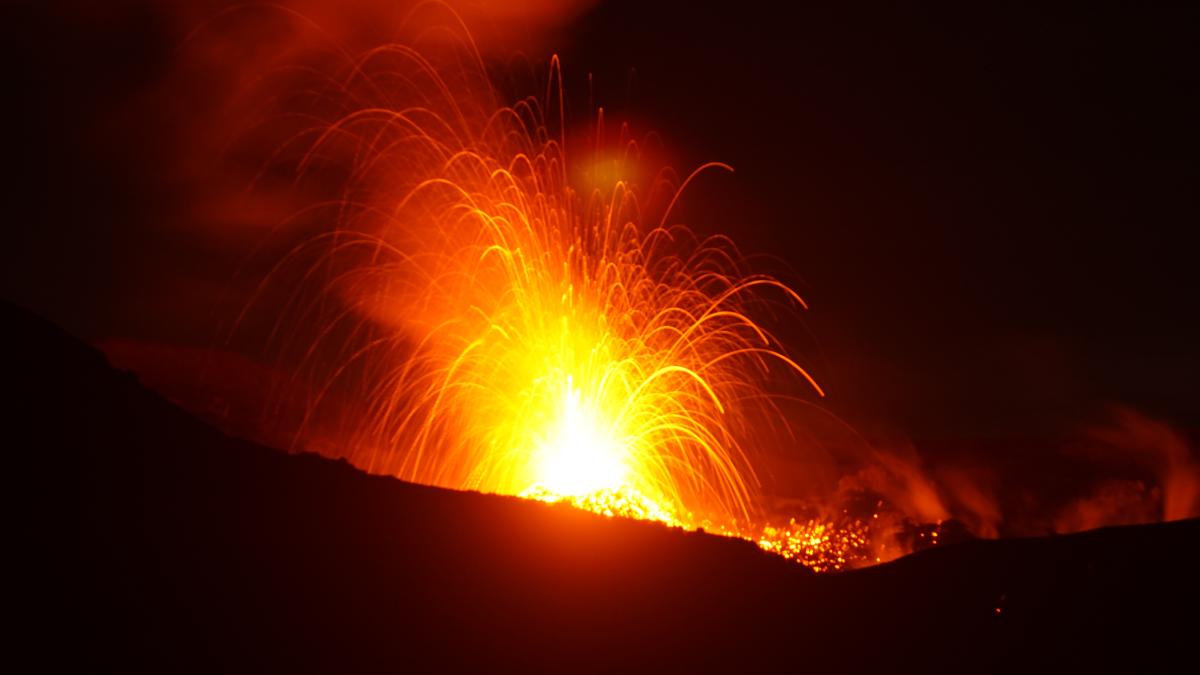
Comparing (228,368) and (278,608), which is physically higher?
(228,368)

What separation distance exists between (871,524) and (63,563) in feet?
81.7

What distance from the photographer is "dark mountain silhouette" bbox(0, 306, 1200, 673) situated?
9562 mm

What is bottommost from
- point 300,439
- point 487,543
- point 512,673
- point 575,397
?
point 512,673

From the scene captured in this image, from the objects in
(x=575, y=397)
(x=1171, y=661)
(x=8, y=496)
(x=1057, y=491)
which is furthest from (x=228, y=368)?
(x=1171, y=661)

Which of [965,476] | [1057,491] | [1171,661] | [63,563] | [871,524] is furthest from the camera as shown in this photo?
[965,476]

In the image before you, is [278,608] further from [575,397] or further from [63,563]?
[575,397]

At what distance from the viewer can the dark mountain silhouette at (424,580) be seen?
956cm

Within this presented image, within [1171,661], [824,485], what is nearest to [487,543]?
[1171,661]

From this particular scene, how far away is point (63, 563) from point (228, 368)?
171ft

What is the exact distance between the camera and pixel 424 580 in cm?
1088

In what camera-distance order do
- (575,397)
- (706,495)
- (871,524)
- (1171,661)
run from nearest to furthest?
1. (1171,661)
2. (575,397)
3. (871,524)
4. (706,495)

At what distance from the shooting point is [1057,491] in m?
43.2

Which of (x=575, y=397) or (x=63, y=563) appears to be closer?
(x=63, y=563)

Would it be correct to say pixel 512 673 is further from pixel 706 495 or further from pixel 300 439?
pixel 300 439
